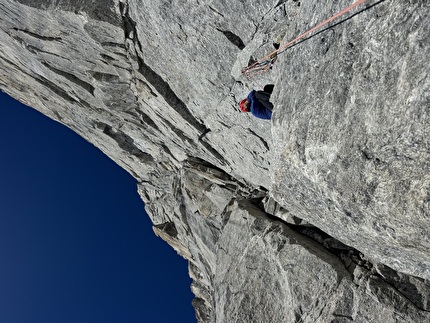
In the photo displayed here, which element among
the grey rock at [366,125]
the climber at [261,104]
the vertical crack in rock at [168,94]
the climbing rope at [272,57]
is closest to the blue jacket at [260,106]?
the climber at [261,104]

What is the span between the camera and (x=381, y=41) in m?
5.22

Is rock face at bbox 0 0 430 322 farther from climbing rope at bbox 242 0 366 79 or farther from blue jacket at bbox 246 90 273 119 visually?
blue jacket at bbox 246 90 273 119

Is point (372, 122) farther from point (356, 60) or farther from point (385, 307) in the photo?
point (385, 307)

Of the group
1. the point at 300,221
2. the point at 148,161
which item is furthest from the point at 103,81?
the point at 300,221

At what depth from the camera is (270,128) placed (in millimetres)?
11133

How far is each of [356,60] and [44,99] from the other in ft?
73.8

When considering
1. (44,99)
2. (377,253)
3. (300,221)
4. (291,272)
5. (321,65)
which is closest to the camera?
(321,65)

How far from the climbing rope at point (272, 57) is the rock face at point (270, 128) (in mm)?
122

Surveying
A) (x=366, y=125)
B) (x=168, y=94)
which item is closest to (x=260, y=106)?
(x=366, y=125)

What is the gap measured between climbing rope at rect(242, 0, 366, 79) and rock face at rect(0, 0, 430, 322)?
0.40 ft

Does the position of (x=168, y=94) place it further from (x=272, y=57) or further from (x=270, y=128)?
(x=272, y=57)

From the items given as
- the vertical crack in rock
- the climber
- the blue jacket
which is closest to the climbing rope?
the climber

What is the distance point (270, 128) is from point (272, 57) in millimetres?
2725

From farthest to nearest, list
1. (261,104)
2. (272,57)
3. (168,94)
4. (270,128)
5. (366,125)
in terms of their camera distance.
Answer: (168,94), (270,128), (261,104), (272,57), (366,125)
